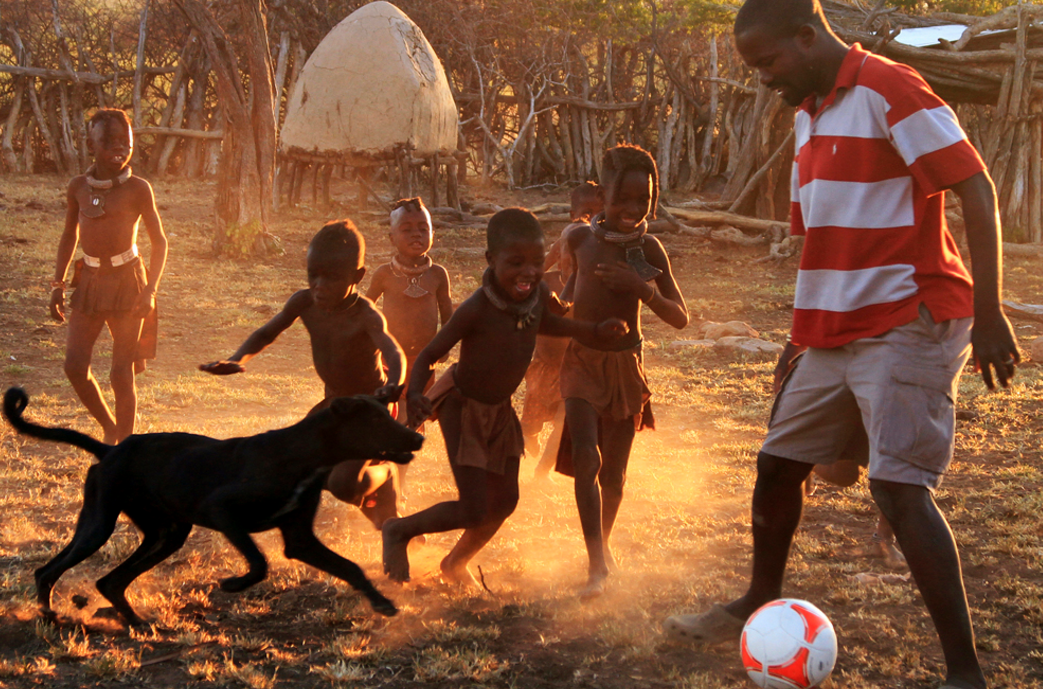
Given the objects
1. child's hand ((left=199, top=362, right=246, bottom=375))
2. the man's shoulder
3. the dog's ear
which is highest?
the man's shoulder

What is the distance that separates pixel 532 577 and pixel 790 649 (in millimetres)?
1422

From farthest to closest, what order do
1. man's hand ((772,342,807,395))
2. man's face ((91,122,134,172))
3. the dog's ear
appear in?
man's face ((91,122,134,172)), man's hand ((772,342,807,395)), the dog's ear

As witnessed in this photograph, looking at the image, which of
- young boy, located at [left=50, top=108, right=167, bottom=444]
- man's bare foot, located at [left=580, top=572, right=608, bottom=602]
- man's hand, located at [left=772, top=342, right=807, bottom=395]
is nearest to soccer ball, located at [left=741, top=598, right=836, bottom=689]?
man's hand, located at [left=772, top=342, right=807, bottom=395]

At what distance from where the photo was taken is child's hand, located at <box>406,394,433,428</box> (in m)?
3.28

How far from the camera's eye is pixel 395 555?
11.8 feet

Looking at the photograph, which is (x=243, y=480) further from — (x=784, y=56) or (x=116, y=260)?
(x=116, y=260)

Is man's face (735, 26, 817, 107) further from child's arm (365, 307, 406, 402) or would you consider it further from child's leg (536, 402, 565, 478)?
child's leg (536, 402, 565, 478)

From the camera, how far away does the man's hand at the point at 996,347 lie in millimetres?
2490

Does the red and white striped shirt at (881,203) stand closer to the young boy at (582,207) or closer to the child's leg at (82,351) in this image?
the young boy at (582,207)

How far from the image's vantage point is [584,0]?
20.8 meters

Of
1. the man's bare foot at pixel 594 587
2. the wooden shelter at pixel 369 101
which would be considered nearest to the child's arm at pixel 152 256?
the man's bare foot at pixel 594 587

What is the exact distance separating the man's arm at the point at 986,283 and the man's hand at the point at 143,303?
4.10m

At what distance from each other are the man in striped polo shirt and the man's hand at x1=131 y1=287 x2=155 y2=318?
3581mm

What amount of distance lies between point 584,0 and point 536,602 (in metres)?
19.2
